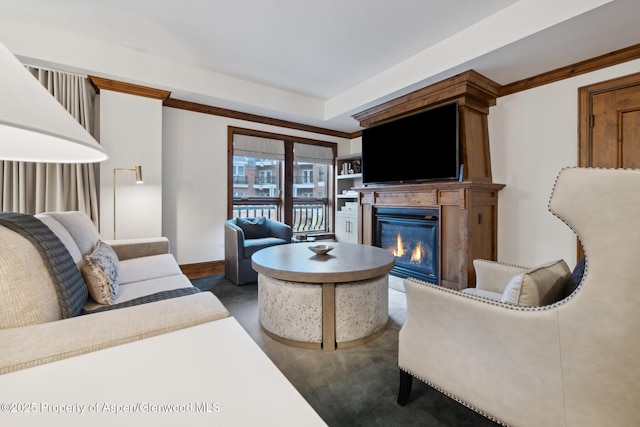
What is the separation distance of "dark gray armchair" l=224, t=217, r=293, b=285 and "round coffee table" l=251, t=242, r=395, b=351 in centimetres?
124

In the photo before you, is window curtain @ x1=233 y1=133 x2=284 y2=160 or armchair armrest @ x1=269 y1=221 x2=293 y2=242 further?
window curtain @ x1=233 y1=133 x2=284 y2=160

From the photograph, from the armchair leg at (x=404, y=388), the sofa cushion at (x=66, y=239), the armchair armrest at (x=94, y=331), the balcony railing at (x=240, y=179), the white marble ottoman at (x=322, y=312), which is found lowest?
the armchair leg at (x=404, y=388)

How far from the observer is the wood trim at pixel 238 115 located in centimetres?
361

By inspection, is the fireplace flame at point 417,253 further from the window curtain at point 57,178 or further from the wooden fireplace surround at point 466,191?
the window curtain at point 57,178

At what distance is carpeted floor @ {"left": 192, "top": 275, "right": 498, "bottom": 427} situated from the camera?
4.21 ft

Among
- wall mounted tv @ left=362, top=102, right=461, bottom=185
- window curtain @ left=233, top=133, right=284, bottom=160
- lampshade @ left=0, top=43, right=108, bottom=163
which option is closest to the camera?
lampshade @ left=0, top=43, right=108, bottom=163

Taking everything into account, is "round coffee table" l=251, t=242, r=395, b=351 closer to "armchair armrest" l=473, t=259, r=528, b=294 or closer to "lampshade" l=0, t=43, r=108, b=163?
"armchair armrest" l=473, t=259, r=528, b=294

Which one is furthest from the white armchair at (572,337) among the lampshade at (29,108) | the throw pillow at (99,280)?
the throw pillow at (99,280)

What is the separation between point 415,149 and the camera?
11.0 ft

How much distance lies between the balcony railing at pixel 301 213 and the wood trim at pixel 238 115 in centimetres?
126

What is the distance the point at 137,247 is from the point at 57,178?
1240mm

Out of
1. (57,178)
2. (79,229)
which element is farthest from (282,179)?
(79,229)

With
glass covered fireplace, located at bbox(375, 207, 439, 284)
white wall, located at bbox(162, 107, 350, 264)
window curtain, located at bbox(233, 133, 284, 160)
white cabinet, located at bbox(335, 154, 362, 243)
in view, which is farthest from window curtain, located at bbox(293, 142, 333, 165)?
glass covered fireplace, located at bbox(375, 207, 439, 284)

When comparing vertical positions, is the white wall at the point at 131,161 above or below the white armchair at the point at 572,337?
above
